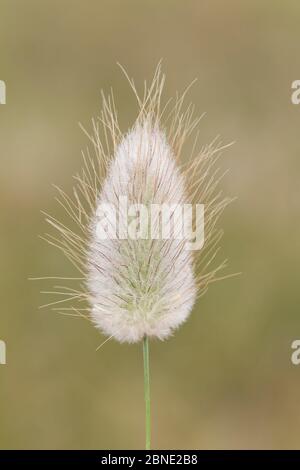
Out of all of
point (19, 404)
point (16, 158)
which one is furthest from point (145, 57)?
point (19, 404)

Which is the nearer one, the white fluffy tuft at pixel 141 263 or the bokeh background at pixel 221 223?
the white fluffy tuft at pixel 141 263

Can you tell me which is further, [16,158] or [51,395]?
[16,158]

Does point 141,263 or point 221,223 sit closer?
point 141,263

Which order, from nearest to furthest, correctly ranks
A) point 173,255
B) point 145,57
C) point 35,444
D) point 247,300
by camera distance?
point 173,255 → point 35,444 → point 247,300 → point 145,57

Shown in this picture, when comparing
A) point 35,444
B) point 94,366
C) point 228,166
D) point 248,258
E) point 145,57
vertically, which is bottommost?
point 35,444

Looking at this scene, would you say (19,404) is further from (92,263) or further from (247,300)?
(92,263)

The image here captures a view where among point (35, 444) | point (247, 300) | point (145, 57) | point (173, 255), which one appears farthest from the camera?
point (145, 57)

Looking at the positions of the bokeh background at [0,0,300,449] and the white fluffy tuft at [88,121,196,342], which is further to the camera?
the bokeh background at [0,0,300,449]

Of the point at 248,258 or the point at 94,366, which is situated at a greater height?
the point at 248,258
